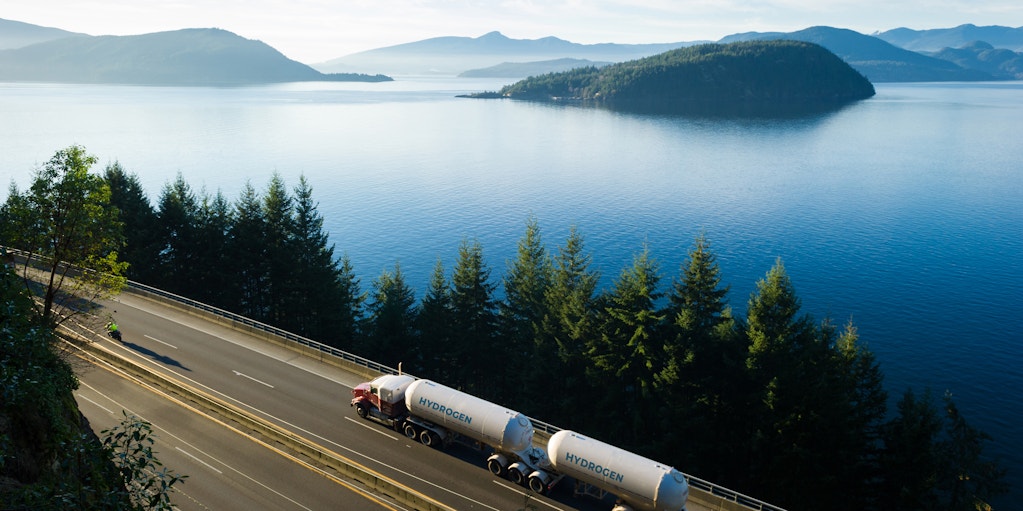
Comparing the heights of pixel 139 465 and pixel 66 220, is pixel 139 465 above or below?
below

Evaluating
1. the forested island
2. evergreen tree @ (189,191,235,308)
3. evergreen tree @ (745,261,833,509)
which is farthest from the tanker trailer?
evergreen tree @ (189,191,235,308)

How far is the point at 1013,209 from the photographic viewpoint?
112m

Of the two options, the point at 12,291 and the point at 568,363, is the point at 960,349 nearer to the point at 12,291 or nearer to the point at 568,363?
the point at 568,363

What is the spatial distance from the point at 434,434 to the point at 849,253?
8202 centimetres

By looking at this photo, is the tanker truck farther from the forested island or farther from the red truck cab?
the forested island

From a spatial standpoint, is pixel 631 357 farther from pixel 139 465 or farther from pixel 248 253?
pixel 248 253

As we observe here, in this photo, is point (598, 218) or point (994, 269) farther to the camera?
point (598, 218)

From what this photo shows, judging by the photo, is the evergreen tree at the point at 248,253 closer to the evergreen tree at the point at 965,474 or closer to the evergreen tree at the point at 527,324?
the evergreen tree at the point at 527,324

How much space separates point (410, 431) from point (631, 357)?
666 inches

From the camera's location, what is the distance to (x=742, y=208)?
113938 mm

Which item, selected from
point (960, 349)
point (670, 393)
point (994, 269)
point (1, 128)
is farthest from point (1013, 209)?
point (1, 128)

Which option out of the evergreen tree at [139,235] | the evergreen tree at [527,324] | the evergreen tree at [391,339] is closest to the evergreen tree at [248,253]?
the evergreen tree at [139,235]

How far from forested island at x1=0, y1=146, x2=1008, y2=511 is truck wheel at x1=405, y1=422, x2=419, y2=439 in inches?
611

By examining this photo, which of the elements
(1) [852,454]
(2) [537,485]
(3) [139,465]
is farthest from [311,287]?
(1) [852,454]
